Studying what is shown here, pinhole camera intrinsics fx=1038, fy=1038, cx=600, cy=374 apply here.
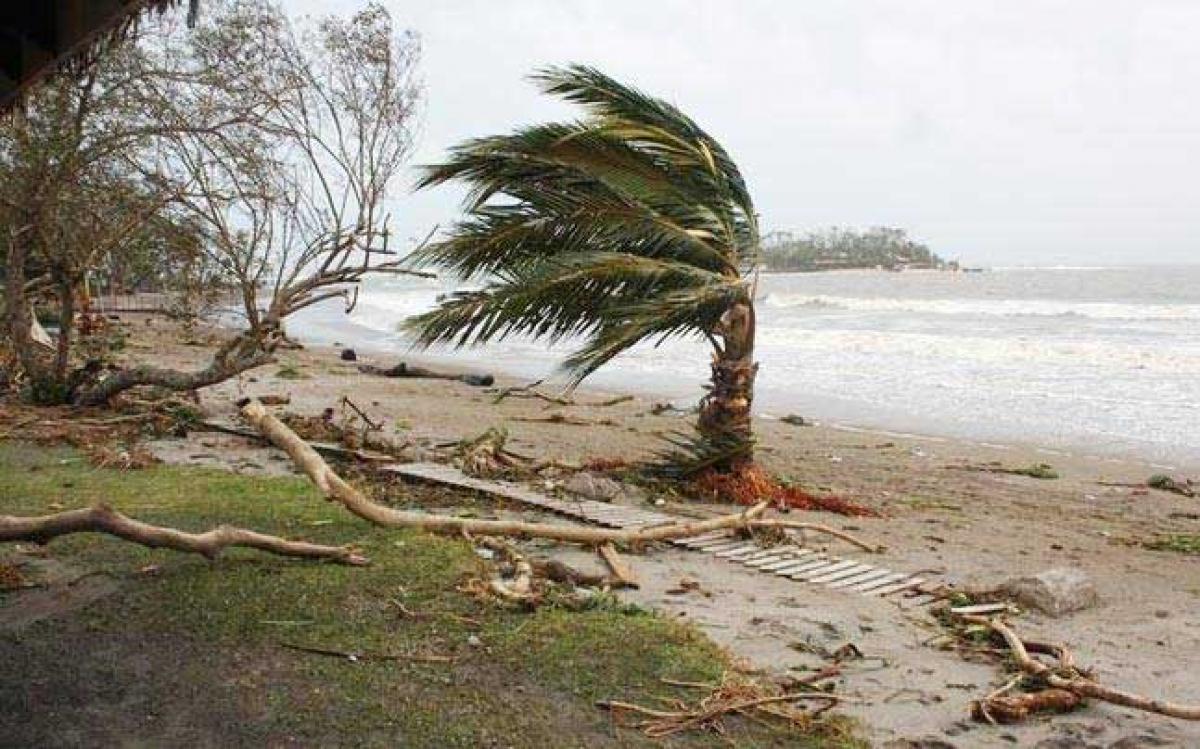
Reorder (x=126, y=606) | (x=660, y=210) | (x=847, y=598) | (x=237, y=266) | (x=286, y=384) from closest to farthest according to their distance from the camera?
(x=126, y=606) → (x=847, y=598) → (x=660, y=210) → (x=237, y=266) → (x=286, y=384)

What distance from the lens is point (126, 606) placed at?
5.00 m

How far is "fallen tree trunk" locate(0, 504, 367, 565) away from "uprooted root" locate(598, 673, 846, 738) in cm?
226

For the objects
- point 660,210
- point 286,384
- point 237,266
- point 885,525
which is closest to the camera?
point 885,525

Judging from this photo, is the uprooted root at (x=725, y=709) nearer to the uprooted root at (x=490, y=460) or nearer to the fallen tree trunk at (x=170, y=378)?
the uprooted root at (x=490, y=460)

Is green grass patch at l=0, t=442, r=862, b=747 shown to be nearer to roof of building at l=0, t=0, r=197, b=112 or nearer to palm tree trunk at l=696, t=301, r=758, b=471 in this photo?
roof of building at l=0, t=0, r=197, b=112

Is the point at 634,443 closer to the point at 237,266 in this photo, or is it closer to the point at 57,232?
the point at 237,266

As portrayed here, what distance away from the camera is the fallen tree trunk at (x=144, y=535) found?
5047mm

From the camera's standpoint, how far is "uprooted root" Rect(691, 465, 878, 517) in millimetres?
8820

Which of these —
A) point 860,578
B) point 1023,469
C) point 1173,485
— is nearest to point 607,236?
point 860,578

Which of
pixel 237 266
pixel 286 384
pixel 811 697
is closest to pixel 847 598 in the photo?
pixel 811 697

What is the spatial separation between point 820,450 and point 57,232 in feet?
31.0

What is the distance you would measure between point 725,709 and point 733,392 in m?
5.58

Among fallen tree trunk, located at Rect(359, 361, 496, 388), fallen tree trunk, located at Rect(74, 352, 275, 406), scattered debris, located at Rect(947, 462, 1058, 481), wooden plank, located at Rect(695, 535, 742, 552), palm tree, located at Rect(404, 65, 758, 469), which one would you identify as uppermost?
palm tree, located at Rect(404, 65, 758, 469)

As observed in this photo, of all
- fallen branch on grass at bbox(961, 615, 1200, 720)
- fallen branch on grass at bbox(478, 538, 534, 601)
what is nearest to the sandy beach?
fallen branch on grass at bbox(961, 615, 1200, 720)
